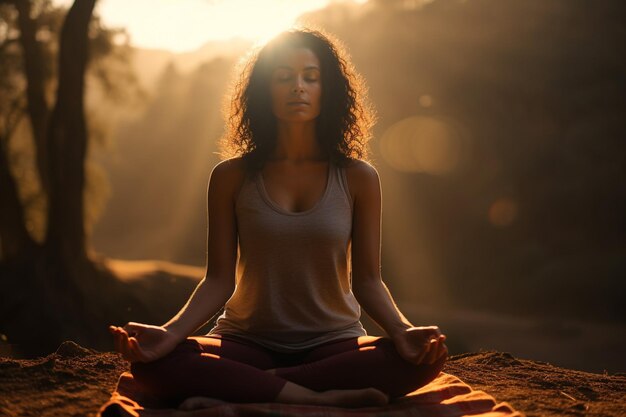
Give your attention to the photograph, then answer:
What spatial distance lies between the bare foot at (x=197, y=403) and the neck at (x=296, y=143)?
1.12 metres

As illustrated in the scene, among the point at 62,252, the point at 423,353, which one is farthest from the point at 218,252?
the point at 62,252

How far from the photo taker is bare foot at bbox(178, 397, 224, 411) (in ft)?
7.76

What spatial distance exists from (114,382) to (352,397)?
47.9 inches

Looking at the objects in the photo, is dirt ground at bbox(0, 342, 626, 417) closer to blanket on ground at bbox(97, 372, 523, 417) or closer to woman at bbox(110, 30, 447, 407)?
blanket on ground at bbox(97, 372, 523, 417)

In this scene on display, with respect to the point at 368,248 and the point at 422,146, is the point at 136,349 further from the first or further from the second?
the point at 422,146

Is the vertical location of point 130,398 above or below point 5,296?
above

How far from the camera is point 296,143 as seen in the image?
307cm

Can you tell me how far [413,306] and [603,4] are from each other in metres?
8.89

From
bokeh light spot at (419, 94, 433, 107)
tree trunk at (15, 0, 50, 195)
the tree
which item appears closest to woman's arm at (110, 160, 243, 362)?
the tree

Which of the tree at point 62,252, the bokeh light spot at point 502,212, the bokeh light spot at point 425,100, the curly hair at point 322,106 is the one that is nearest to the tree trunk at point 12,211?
the tree at point 62,252

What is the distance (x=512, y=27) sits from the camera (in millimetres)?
17844

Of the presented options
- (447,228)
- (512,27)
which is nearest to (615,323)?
(447,228)

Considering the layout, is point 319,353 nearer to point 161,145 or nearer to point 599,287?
point 599,287

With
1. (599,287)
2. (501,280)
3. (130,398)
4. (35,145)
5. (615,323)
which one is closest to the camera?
(130,398)
